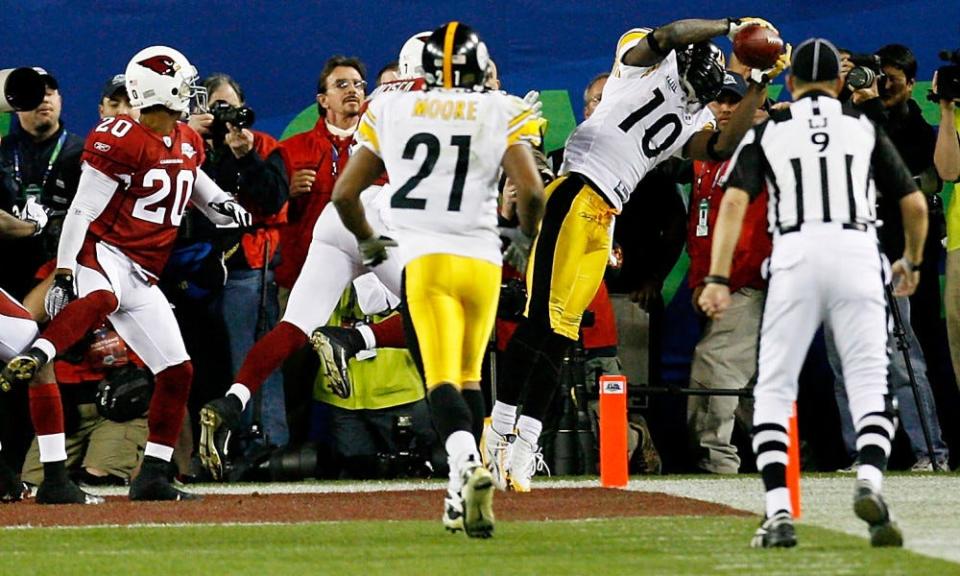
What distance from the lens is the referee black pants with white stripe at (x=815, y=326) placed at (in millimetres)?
5355

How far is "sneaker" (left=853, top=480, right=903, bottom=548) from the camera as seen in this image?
17.2 feet

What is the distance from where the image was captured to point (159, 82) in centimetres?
797

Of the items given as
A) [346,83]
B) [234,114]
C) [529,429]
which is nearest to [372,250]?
[529,429]

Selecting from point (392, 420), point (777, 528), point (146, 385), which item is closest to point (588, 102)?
point (392, 420)

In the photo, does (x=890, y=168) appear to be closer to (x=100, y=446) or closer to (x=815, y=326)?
(x=815, y=326)

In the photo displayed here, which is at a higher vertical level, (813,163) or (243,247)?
(243,247)

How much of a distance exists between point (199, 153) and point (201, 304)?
1.80 m

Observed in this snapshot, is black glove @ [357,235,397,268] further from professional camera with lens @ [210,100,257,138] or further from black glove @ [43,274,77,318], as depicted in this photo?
professional camera with lens @ [210,100,257,138]

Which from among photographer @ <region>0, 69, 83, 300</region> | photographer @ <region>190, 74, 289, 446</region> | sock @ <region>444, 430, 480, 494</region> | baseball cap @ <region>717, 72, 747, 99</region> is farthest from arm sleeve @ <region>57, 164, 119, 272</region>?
baseball cap @ <region>717, 72, 747, 99</region>

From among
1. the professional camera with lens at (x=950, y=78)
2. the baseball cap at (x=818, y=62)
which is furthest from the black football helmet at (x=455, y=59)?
the professional camera with lens at (x=950, y=78)

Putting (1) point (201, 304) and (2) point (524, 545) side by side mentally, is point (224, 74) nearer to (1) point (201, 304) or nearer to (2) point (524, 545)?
(1) point (201, 304)

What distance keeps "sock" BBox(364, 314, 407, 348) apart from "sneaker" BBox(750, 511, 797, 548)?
3804 millimetres

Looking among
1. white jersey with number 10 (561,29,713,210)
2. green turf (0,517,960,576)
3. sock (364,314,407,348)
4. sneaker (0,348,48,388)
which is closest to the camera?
green turf (0,517,960,576)

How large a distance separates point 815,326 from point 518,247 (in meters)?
1.41
